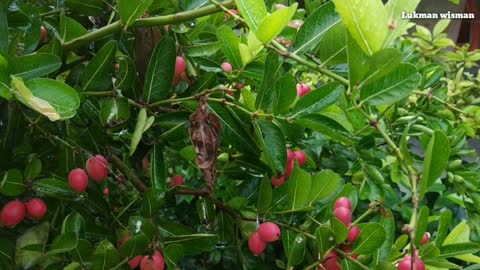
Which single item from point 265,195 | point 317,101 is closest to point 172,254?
point 265,195

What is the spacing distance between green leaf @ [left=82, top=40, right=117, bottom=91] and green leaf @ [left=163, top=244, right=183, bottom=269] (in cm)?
21

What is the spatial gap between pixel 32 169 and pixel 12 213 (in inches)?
2.3

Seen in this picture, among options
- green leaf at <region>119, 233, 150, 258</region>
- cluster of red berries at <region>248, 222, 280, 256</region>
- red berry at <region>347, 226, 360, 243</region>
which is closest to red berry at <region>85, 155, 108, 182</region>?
green leaf at <region>119, 233, 150, 258</region>

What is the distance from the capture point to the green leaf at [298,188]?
64cm

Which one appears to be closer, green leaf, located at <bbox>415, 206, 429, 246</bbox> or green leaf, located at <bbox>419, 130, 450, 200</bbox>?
green leaf, located at <bbox>419, 130, 450, 200</bbox>

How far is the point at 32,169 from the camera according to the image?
2.21 feet

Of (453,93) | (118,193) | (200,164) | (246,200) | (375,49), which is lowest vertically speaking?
(453,93)

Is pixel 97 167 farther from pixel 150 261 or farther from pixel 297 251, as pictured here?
pixel 297 251

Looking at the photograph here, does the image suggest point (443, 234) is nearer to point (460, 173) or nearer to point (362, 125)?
point (362, 125)

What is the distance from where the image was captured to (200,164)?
22.5 inches

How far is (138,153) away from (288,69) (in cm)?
25

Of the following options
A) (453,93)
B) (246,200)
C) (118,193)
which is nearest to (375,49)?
(246,200)

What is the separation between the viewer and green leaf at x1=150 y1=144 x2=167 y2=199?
0.63 metres

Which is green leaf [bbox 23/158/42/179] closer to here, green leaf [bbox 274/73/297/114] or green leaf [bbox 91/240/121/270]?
green leaf [bbox 91/240/121/270]
